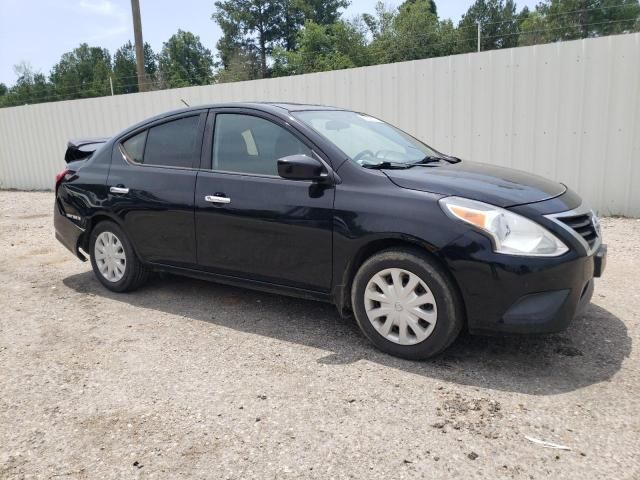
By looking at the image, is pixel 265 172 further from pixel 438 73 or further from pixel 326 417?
pixel 438 73

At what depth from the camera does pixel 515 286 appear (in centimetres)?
315

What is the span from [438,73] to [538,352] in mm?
5855

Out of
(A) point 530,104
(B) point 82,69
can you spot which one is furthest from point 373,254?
(B) point 82,69

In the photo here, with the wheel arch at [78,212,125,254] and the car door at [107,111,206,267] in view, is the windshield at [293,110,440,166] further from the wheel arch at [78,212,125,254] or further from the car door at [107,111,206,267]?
the wheel arch at [78,212,125,254]

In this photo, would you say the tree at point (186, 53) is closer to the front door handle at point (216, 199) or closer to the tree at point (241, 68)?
the tree at point (241, 68)

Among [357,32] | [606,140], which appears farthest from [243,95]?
[357,32]

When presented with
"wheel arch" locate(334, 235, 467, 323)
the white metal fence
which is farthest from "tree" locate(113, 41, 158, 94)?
"wheel arch" locate(334, 235, 467, 323)

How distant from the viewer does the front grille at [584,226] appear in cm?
333

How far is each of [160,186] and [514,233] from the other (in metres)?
2.84

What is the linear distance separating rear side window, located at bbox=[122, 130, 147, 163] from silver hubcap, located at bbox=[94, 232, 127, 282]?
725 mm

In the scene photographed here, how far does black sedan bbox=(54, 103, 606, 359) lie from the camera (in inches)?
126

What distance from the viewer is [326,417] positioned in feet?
9.59

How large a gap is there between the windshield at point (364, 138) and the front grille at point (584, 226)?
4.00 feet

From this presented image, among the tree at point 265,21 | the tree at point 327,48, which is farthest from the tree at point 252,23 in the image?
the tree at point 327,48
